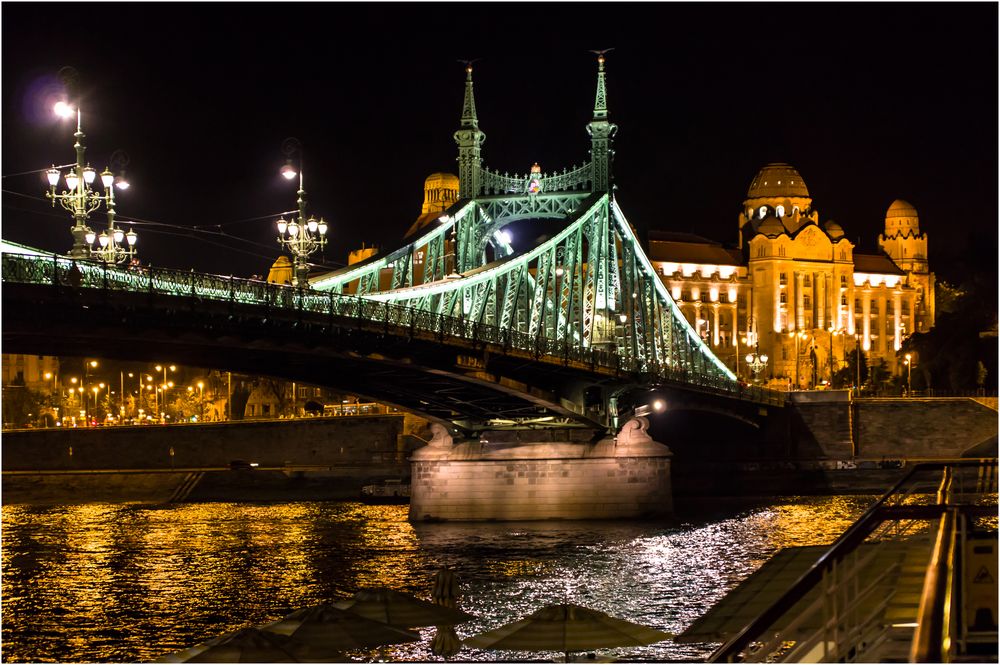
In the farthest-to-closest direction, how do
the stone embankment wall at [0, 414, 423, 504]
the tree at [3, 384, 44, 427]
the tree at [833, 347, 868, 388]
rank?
the tree at [833, 347, 868, 388] < the tree at [3, 384, 44, 427] < the stone embankment wall at [0, 414, 423, 504]

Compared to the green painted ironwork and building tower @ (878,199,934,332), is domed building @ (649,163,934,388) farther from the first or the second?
the green painted ironwork

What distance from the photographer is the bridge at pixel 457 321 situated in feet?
125

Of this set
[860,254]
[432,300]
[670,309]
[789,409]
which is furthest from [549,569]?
[860,254]

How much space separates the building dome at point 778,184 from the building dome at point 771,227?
855cm

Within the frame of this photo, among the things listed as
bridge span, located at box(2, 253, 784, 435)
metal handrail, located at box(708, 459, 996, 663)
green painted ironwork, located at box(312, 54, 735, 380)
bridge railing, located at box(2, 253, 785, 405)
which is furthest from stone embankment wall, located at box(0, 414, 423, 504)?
metal handrail, located at box(708, 459, 996, 663)

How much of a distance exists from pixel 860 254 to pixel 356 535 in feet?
387

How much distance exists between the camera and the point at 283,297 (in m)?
42.4

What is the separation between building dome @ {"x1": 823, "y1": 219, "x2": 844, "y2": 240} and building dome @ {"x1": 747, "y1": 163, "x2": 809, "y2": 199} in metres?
4.74

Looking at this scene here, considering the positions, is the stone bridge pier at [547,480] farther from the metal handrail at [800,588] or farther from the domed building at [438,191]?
the domed building at [438,191]

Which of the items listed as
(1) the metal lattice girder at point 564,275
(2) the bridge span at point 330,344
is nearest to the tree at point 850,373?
(1) the metal lattice girder at point 564,275

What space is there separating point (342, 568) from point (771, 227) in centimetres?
11251

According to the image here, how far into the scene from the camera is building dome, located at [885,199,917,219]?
171 m

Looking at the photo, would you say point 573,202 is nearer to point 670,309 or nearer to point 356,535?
point 670,309

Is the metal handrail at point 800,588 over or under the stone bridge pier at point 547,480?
over
